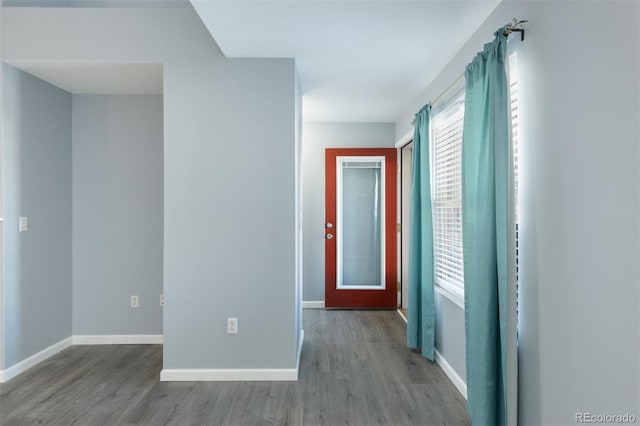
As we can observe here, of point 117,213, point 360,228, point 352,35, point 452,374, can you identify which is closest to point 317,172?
point 360,228

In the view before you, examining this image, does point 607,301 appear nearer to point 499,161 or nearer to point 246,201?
point 499,161

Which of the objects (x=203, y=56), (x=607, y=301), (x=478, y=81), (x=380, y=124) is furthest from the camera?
(x=380, y=124)

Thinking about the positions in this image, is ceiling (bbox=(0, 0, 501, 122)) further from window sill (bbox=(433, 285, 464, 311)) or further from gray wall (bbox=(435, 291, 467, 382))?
gray wall (bbox=(435, 291, 467, 382))

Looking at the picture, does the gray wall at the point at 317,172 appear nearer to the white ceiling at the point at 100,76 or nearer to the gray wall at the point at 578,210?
the white ceiling at the point at 100,76

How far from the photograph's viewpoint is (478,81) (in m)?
2.05

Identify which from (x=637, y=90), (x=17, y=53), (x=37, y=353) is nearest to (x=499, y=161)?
(x=637, y=90)

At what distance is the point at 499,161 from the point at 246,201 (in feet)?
5.81

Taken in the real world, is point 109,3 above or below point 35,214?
above

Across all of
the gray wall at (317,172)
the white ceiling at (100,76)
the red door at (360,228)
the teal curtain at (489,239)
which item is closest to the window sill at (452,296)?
the teal curtain at (489,239)

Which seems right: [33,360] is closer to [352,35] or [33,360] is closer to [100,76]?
[100,76]

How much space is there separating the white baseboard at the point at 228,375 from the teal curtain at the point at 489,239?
136cm

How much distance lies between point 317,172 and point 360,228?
96cm

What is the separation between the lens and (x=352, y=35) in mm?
2346

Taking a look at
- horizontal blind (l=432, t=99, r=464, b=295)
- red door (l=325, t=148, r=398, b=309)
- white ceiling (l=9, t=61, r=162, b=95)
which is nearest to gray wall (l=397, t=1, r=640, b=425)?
horizontal blind (l=432, t=99, r=464, b=295)
